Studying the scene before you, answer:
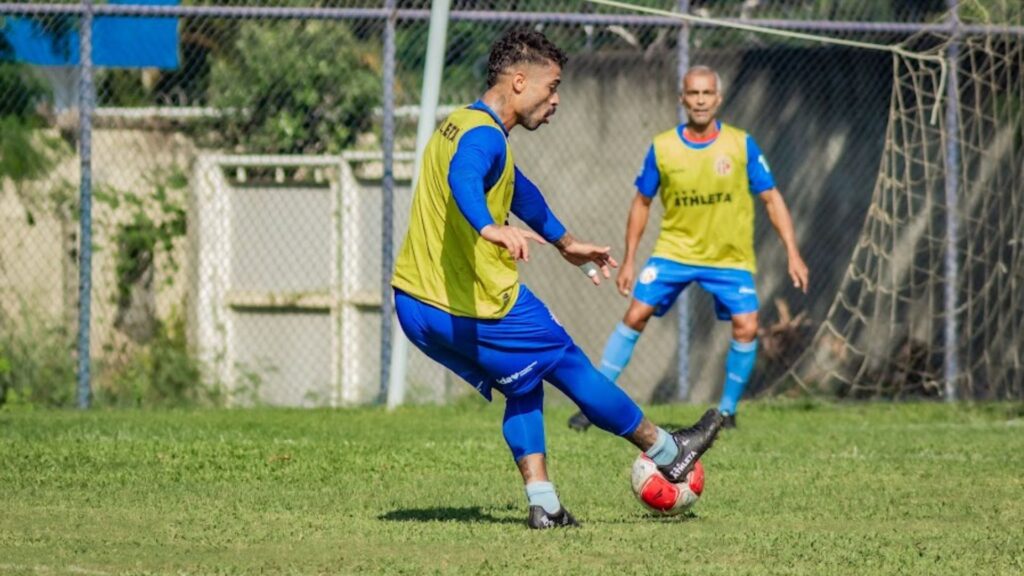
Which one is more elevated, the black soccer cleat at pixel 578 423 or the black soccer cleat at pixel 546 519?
the black soccer cleat at pixel 546 519

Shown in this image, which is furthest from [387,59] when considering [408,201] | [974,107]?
[974,107]

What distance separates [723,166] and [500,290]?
4.71 meters

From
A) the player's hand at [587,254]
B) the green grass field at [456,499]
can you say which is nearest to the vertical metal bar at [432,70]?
the green grass field at [456,499]

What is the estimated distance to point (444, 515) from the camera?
7.18 m

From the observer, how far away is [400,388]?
1227 centimetres

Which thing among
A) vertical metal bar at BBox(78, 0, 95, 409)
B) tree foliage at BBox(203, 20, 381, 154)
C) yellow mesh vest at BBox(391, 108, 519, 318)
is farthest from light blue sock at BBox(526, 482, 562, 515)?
tree foliage at BBox(203, 20, 381, 154)

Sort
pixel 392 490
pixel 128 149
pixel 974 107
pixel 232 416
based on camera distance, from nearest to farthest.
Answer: pixel 392 490, pixel 232 416, pixel 974 107, pixel 128 149

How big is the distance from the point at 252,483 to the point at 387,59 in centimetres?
511

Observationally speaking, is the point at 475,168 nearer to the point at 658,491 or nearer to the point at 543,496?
the point at 543,496

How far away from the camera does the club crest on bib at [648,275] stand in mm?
11008

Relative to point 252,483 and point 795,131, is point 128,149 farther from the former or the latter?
point 252,483

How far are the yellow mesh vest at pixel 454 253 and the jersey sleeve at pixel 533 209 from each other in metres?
0.22

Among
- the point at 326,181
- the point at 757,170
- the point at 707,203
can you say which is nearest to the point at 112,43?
the point at 326,181

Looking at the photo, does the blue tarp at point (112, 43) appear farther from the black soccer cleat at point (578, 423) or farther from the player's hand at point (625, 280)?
the black soccer cleat at point (578, 423)
